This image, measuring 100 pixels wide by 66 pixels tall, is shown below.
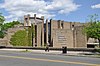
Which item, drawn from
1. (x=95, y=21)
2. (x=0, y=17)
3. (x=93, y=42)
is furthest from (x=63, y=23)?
(x=95, y=21)

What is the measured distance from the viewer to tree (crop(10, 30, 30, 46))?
75394 millimetres

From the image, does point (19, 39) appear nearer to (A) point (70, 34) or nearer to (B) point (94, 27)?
(A) point (70, 34)

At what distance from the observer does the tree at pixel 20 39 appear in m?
75.4

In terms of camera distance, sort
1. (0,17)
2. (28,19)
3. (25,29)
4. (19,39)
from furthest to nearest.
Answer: (28,19), (25,29), (19,39), (0,17)

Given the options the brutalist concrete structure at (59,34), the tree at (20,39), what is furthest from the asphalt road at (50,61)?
the tree at (20,39)

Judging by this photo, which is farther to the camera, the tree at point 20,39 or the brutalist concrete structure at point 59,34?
the tree at point 20,39

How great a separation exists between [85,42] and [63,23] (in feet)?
52.5

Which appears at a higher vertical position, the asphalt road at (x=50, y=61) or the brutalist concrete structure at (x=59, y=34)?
the brutalist concrete structure at (x=59, y=34)

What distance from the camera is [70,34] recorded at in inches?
2837

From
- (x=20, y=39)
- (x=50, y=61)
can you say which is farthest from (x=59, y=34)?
(x=50, y=61)

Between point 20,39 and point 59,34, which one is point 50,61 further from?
point 20,39

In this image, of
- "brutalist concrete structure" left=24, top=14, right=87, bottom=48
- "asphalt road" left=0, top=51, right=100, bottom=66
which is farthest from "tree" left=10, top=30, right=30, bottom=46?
"asphalt road" left=0, top=51, right=100, bottom=66

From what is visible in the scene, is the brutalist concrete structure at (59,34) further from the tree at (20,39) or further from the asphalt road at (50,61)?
the asphalt road at (50,61)

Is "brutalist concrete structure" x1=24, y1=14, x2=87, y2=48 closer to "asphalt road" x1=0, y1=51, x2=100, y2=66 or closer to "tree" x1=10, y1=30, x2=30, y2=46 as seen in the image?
"tree" x1=10, y1=30, x2=30, y2=46
